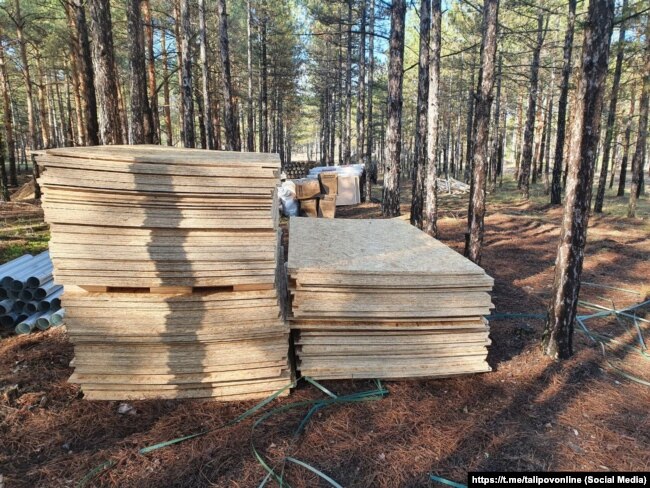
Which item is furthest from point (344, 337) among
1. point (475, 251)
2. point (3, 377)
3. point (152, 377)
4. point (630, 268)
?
point (630, 268)

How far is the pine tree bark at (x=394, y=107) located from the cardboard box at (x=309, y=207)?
7.90 feet

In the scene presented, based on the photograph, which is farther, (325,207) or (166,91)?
(166,91)

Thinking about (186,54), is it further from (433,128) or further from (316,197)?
(433,128)

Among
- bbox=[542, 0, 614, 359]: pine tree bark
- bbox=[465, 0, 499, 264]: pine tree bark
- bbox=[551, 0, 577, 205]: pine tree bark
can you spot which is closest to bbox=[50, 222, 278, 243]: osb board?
bbox=[542, 0, 614, 359]: pine tree bark

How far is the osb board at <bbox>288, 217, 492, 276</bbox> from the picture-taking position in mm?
3703

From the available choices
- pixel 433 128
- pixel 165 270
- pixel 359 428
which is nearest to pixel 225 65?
pixel 433 128

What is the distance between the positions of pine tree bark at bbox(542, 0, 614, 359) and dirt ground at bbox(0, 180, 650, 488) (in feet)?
1.34

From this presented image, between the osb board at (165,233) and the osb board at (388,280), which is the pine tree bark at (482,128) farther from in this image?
the osb board at (165,233)

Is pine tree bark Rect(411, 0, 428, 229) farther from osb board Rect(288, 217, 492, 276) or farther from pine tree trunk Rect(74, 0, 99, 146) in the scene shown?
pine tree trunk Rect(74, 0, 99, 146)

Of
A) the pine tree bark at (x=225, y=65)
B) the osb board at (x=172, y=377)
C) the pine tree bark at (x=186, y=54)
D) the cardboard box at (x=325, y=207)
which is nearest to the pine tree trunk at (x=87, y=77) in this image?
the pine tree bark at (x=225, y=65)

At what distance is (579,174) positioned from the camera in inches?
157

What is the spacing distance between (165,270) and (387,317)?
2.05 metres

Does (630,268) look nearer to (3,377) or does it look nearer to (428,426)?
(428,426)

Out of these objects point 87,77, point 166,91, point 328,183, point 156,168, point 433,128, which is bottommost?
point 328,183
